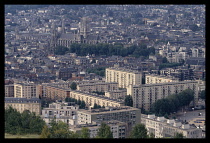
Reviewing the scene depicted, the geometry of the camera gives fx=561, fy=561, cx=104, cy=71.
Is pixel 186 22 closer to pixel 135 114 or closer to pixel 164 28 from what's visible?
pixel 164 28

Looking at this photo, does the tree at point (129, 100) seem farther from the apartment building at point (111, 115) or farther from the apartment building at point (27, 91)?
the apartment building at point (27, 91)

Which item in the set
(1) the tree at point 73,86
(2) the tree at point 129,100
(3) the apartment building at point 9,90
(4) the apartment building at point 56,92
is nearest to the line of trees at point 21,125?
(2) the tree at point 129,100

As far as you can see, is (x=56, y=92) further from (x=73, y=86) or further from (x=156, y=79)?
(x=156, y=79)

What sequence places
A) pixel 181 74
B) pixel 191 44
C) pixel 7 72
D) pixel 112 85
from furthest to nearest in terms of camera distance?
pixel 191 44 → pixel 7 72 → pixel 181 74 → pixel 112 85

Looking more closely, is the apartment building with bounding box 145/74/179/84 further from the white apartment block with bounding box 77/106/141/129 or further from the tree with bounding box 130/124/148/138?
the tree with bounding box 130/124/148/138

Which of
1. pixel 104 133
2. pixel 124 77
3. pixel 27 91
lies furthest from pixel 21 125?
pixel 124 77
